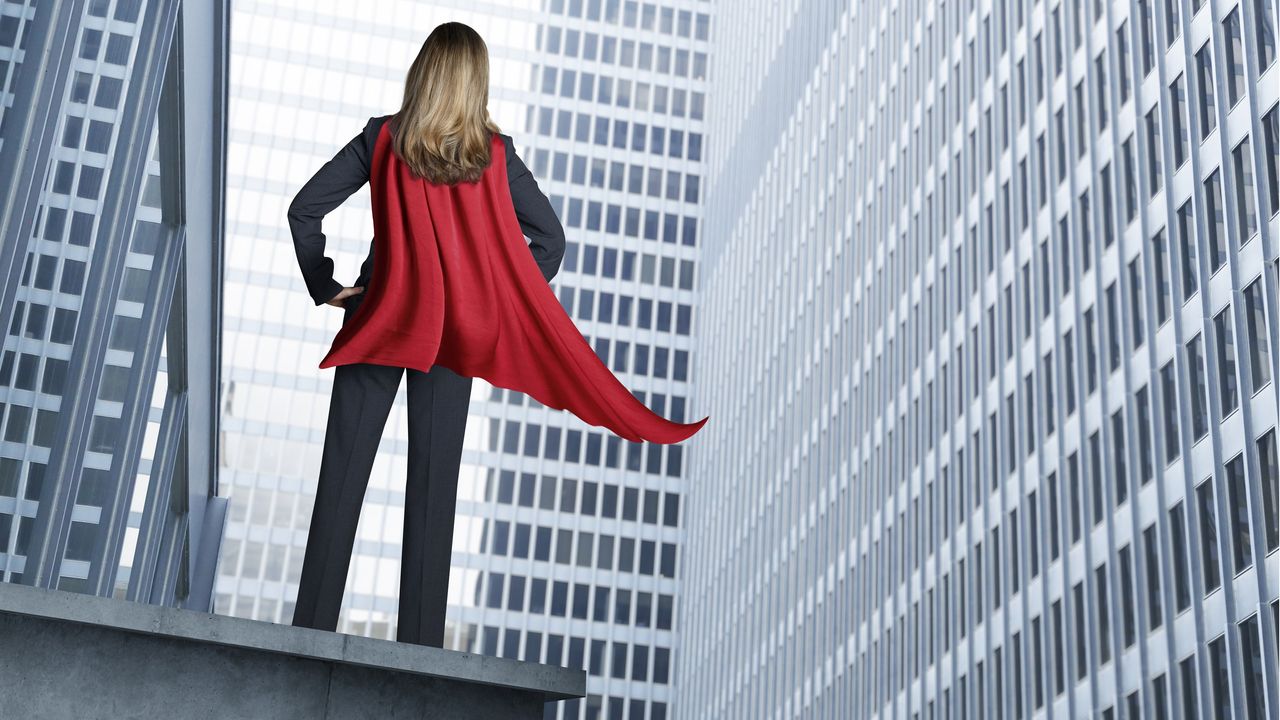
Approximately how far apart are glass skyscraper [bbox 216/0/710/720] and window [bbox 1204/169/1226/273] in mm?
49586

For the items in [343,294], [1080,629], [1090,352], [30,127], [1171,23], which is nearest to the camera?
[343,294]

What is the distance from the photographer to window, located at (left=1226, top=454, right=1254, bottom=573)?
28750 millimetres

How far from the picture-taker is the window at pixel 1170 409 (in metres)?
32.1

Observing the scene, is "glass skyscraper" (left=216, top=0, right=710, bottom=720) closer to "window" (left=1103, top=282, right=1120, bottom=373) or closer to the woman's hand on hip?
"window" (left=1103, top=282, right=1120, bottom=373)

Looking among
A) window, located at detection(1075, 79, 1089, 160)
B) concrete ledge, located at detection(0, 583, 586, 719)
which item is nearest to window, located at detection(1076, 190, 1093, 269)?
window, located at detection(1075, 79, 1089, 160)

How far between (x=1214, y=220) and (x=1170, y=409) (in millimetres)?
4124

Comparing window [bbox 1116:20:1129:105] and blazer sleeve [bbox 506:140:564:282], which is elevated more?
window [bbox 1116:20:1129:105]

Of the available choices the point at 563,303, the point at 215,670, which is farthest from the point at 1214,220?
the point at 563,303

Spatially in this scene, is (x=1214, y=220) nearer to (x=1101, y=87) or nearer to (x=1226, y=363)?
(x=1226, y=363)

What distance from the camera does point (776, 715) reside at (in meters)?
60.2

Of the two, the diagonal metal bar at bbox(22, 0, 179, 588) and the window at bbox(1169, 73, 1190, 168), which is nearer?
the diagonal metal bar at bbox(22, 0, 179, 588)

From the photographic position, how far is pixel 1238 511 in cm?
2922

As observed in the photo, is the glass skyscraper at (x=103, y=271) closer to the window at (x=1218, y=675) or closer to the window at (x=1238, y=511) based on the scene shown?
the window at (x=1238, y=511)

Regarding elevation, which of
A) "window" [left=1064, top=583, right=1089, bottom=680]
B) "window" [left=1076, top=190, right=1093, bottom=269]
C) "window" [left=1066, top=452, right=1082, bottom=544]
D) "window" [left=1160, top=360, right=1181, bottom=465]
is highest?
"window" [left=1076, top=190, right=1093, bottom=269]
